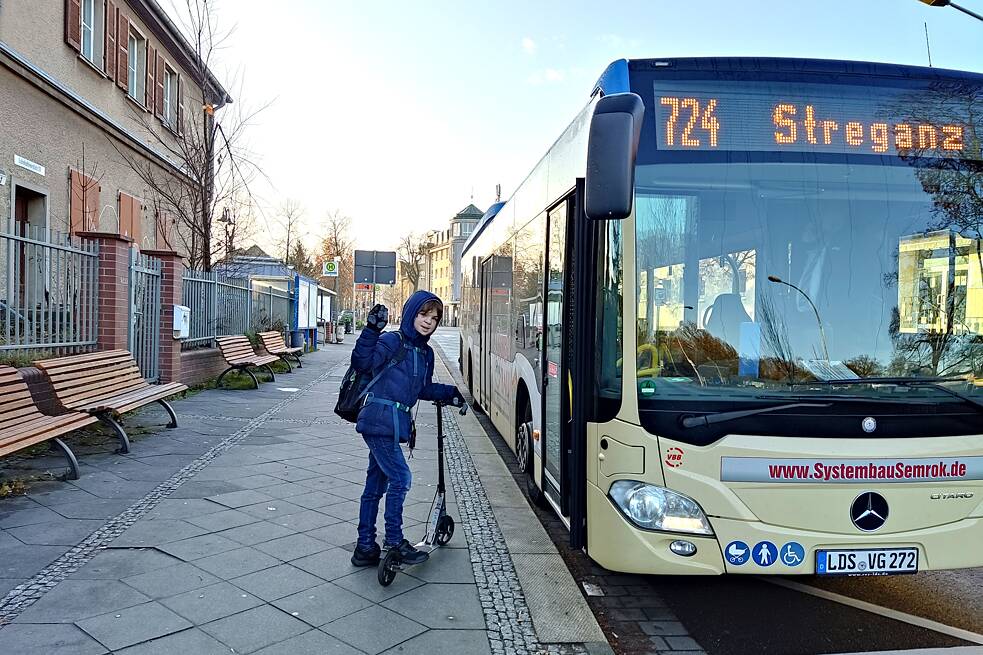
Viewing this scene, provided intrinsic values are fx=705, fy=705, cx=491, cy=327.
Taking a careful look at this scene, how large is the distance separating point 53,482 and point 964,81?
23.8ft

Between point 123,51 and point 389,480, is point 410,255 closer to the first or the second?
point 123,51

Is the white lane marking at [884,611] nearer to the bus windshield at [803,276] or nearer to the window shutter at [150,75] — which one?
the bus windshield at [803,276]

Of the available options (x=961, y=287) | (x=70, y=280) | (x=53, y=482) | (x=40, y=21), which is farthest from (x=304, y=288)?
(x=961, y=287)

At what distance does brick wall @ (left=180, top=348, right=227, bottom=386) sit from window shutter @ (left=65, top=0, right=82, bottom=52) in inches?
264

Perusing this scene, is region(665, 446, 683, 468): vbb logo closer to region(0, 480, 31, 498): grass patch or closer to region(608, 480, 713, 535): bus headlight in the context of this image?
region(608, 480, 713, 535): bus headlight

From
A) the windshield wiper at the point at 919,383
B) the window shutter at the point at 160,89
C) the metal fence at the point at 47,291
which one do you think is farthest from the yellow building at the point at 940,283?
the window shutter at the point at 160,89

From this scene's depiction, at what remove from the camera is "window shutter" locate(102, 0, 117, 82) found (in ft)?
51.3

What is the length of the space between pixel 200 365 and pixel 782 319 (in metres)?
12.1

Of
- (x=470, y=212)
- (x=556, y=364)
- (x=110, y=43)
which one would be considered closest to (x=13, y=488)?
(x=556, y=364)

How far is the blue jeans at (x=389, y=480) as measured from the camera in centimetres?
420

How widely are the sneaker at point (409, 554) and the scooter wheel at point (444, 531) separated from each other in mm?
293

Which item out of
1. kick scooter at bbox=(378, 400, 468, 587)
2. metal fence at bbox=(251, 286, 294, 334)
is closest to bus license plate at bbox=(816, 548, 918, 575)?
kick scooter at bbox=(378, 400, 468, 587)

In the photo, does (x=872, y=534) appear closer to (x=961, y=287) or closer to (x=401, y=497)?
(x=961, y=287)

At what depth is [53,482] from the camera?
6.05 metres
